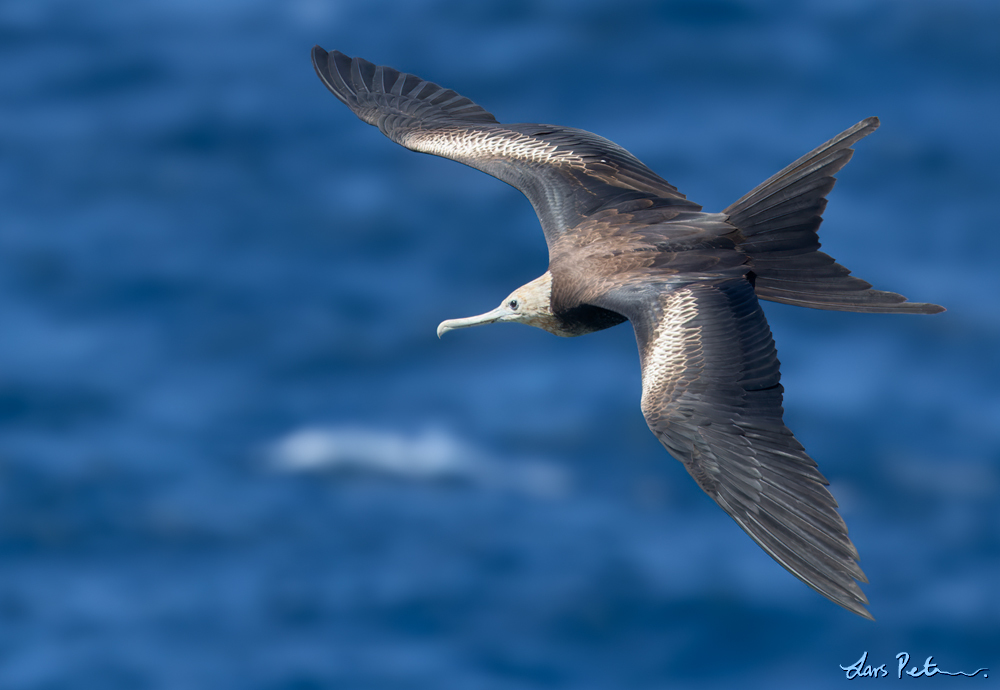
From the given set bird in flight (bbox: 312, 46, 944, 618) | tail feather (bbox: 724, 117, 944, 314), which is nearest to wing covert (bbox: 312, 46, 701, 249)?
bird in flight (bbox: 312, 46, 944, 618)

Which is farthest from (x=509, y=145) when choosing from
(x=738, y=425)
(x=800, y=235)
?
(x=738, y=425)

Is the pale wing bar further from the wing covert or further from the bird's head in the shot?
the wing covert

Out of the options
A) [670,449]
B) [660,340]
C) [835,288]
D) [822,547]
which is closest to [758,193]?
[835,288]

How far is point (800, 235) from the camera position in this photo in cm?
957

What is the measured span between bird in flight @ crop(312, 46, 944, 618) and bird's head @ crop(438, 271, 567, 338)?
10 millimetres

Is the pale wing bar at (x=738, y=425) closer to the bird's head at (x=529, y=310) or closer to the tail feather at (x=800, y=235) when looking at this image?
the tail feather at (x=800, y=235)

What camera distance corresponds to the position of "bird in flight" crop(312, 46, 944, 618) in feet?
26.6

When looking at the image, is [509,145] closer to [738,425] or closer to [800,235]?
[800,235]

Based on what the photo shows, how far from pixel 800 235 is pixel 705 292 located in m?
0.92

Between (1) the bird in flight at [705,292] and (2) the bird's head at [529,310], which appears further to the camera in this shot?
(2) the bird's head at [529,310]

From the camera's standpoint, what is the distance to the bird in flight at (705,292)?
26.6 feet

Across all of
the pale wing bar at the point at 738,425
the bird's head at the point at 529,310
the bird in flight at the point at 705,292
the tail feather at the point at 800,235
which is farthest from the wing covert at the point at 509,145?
the pale wing bar at the point at 738,425

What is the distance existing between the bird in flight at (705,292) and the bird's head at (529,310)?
1 centimetres

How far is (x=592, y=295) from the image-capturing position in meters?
9.49
